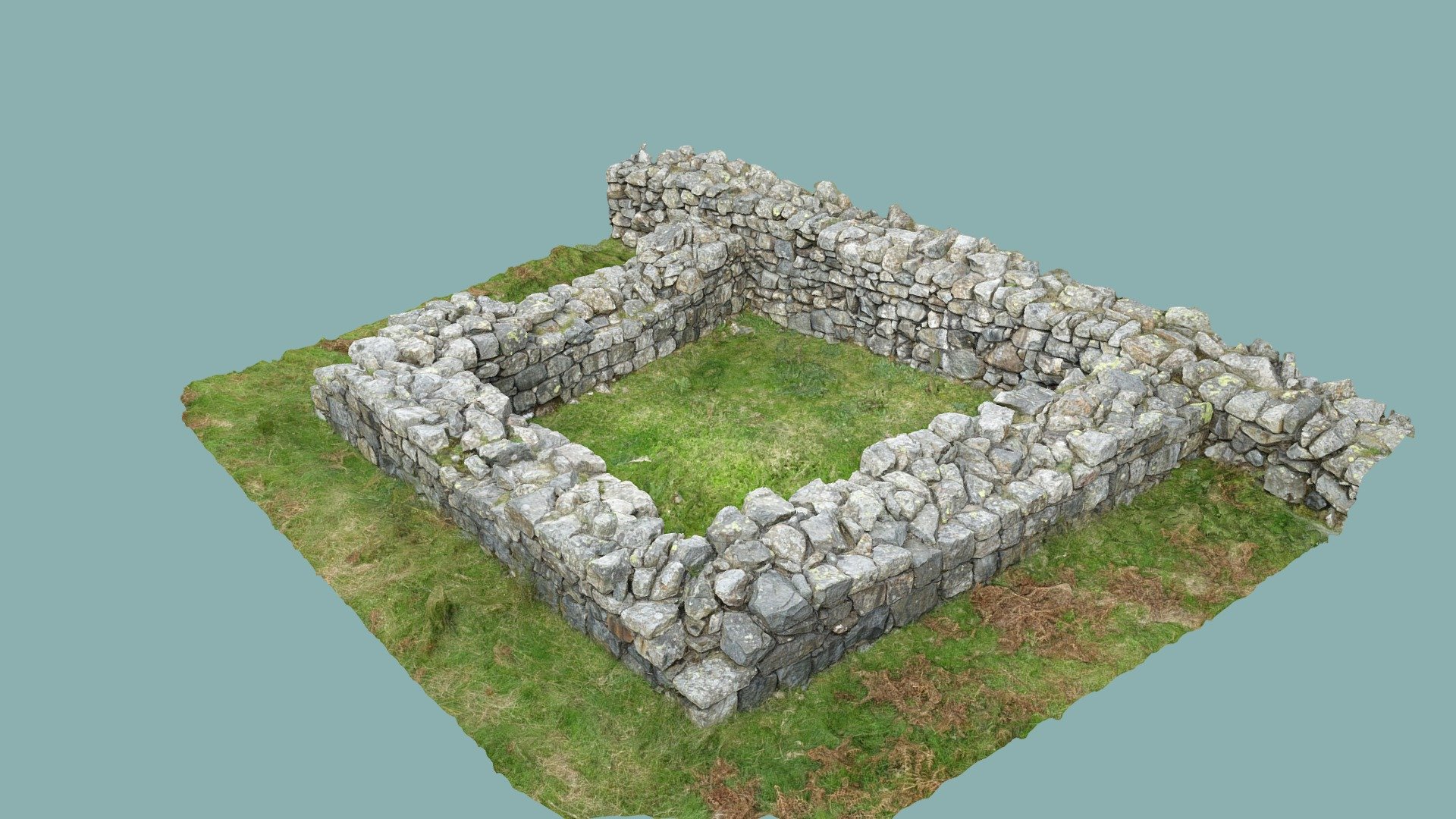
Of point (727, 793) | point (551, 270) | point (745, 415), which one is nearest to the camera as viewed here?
point (727, 793)

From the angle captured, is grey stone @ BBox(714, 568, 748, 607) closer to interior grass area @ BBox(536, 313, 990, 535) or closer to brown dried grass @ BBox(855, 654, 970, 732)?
brown dried grass @ BBox(855, 654, 970, 732)

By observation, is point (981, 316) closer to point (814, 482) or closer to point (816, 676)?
point (814, 482)

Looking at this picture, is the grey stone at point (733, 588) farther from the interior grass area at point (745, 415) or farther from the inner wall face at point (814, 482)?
the interior grass area at point (745, 415)

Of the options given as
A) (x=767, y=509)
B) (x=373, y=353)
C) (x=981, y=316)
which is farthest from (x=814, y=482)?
(x=373, y=353)

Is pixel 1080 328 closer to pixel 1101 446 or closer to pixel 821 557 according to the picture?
pixel 1101 446

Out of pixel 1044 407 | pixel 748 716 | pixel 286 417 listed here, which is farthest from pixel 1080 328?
pixel 286 417

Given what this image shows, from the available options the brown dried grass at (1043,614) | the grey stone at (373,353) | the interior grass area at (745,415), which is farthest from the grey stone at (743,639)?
the grey stone at (373,353)
